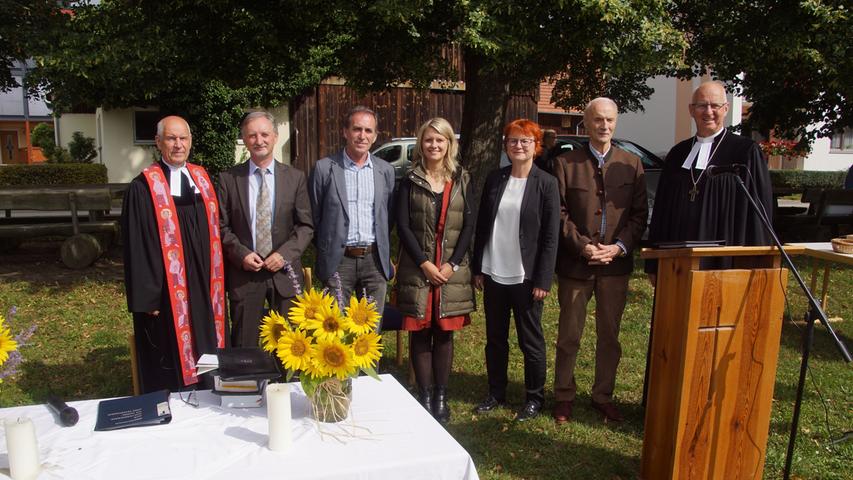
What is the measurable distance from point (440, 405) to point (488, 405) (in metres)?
0.38

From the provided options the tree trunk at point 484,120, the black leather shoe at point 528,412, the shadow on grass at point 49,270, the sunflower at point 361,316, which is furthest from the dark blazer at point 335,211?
the shadow on grass at point 49,270

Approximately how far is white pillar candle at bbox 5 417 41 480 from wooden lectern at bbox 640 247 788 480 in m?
2.51

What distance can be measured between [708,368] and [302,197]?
2497mm

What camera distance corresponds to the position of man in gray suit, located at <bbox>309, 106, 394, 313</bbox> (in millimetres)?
4047

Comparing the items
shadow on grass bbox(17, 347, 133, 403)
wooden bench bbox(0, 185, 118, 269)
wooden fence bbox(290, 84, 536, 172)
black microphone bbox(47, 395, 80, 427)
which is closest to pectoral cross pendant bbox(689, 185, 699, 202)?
black microphone bbox(47, 395, 80, 427)

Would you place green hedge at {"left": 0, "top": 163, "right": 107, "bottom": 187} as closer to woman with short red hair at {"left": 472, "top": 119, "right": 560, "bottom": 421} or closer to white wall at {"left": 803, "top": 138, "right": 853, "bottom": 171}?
woman with short red hair at {"left": 472, "top": 119, "right": 560, "bottom": 421}

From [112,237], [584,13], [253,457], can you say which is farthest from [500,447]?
[112,237]

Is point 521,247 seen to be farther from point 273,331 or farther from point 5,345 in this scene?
point 5,345

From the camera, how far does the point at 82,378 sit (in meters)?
5.18

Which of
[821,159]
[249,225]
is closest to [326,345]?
[249,225]

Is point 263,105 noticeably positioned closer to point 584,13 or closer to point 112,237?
point 112,237

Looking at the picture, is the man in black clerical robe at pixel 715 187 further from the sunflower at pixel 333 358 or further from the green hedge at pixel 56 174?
the green hedge at pixel 56 174

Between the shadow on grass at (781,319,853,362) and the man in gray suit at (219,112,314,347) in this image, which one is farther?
the shadow on grass at (781,319,853,362)

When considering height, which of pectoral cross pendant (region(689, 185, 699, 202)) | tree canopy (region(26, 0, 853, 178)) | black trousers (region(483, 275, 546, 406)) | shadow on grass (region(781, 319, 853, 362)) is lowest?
shadow on grass (region(781, 319, 853, 362))
